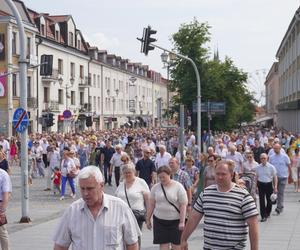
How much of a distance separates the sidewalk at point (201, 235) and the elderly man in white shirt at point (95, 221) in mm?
5773

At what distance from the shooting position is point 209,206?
18.7 ft

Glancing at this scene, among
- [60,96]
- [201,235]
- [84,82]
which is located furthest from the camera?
[84,82]

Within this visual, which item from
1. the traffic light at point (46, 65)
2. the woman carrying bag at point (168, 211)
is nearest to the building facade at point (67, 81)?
the traffic light at point (46, 65)

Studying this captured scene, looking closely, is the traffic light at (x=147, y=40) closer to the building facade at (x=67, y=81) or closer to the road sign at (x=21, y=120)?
the road sign at (x=21, y=120)

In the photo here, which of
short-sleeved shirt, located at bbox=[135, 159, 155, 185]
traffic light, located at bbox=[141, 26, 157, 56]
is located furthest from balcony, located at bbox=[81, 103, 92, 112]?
short-sleeved shirt, located at bbox=[135, 159, 155, 185]

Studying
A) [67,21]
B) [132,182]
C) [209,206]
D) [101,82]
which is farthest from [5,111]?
[209,206]

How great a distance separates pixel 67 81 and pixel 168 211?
1931 inches

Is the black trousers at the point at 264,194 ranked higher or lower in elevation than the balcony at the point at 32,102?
lower

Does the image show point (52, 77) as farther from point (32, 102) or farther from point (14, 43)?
point (14, 43)

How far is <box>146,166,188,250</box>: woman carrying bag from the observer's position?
8219 mm

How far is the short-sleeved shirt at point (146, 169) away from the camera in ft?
45.4

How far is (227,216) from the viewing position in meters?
5.59

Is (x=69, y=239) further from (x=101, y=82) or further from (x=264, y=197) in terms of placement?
(x=101, y=82)

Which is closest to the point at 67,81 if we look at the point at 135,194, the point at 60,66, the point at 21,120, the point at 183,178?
A: the point at 60,66
